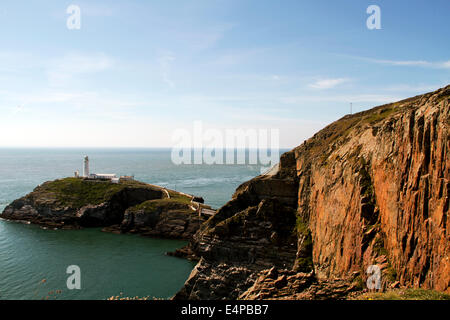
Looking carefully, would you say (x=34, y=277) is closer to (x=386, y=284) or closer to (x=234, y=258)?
(x=234, y=258)

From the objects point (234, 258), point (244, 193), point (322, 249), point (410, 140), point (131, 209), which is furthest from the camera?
point (131, 209)

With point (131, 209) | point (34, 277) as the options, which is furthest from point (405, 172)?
point (131, 209)

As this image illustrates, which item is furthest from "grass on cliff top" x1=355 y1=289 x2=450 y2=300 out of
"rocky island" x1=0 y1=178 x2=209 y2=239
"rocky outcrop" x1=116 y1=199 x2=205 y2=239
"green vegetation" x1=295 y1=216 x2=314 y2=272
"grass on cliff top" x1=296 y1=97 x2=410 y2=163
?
"rocky island" x1=0 y1=178 x2=209 y2=239

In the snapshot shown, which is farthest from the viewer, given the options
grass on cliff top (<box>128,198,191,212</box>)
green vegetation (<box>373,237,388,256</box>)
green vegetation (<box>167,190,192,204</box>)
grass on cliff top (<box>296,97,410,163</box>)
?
green vegetation (<box>167,190,192,204</box>)

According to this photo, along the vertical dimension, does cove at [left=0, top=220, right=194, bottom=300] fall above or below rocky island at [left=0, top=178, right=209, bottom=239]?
below

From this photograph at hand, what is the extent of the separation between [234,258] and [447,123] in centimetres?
2755

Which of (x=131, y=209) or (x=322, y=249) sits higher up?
(x=322, y=249)

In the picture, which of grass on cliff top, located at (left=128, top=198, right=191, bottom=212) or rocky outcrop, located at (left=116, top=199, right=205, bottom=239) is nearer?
rocky outcrop, located at (left=116, top=199, right=205, bottom=239)

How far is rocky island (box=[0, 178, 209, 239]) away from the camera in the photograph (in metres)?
71.7

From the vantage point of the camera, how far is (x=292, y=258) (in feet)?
115

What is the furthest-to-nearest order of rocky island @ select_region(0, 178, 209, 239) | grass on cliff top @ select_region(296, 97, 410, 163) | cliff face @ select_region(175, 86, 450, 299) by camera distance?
1. rocky island @ select_region(0, 178, 209, 239)
2. grass on cliff top @ select_region(296, 97, 410, 163)
3. cliff face @ select_region(175, 86, 450, 299)

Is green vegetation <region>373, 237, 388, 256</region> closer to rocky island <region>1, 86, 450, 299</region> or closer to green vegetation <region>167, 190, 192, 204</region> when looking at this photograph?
rocky island <region>1, 86, 450, 299</region>

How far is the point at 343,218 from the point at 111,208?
6878 centimetres

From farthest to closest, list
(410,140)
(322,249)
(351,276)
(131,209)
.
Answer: (131,209), (322,249), (351,276), (410,140)
